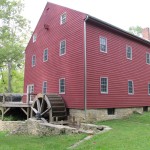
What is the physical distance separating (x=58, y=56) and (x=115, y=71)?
4.31 m

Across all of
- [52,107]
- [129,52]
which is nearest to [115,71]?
[129,52]

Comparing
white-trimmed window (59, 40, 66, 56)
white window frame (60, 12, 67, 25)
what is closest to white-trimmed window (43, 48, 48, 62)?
white-trimmed window (59, 40, 66, 56)

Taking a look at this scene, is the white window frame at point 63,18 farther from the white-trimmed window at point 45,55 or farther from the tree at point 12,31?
the tree at point 12,31

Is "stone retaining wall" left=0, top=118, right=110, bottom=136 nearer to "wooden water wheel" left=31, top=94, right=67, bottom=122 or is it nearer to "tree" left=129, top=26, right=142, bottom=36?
"wooden water wheel" left=31, top=94, right=67, bottom=122

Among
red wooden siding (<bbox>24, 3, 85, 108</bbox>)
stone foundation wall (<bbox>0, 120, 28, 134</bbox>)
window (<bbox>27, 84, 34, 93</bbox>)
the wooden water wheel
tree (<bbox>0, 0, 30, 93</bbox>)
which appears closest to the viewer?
the wooden water wheel

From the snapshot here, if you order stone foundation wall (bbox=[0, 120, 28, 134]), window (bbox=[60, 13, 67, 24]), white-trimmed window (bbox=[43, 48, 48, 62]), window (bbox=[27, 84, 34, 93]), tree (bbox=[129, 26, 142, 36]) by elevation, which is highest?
tree (bbox=[129, 26, 142, 36])

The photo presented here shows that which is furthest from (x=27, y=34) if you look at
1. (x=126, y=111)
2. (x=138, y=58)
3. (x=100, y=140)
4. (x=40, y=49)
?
(x=100, y=140)

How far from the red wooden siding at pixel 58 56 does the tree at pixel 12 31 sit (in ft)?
20.5

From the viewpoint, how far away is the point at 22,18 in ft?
100

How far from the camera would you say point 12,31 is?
31453mm

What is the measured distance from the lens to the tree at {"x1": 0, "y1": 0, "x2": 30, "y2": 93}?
88.5 feet

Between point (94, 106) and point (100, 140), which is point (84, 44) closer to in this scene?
point (94, 106)

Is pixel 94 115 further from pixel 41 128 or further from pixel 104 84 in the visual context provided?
pixel 41 128

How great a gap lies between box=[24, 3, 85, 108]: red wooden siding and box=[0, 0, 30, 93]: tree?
246 inches
